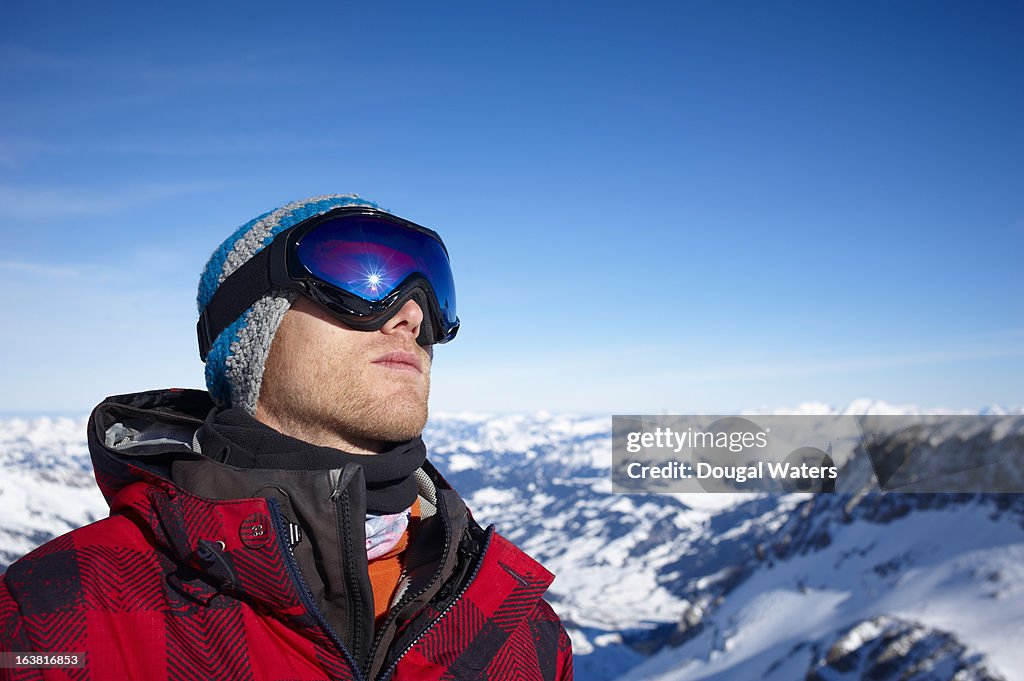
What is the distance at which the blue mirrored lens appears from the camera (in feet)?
14.2

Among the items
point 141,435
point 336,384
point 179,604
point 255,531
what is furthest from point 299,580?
point 141,435

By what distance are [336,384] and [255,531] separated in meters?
1.03

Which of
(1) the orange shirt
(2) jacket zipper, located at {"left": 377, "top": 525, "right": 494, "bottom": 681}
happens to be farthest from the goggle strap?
(2) jacket zipper, located at {"left": 377, "top": 525, "right": 494, "bottom": 681}

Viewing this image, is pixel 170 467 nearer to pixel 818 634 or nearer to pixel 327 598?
pixel 327 598

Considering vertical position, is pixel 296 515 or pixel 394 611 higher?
pixel 296 515

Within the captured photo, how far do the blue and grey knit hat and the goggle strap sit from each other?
0.04 meters

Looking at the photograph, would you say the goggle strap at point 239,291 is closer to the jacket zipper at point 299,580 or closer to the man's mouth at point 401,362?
the man's mouth at point 401,362

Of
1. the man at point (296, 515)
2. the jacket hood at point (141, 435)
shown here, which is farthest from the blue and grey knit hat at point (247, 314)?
the jacket hood at point (141, 435)

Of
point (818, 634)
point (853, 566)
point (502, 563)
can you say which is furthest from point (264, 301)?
point (853, 566)

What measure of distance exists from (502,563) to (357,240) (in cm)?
231

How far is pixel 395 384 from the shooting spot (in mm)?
4176

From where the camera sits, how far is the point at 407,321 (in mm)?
4555

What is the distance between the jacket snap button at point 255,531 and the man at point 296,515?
0.03ft

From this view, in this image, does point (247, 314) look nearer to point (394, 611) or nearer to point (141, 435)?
point (141, 435)
